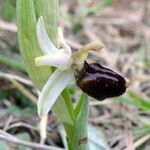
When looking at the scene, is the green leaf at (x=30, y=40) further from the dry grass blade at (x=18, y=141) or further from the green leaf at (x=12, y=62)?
the green leaf at (x=12, y=62)

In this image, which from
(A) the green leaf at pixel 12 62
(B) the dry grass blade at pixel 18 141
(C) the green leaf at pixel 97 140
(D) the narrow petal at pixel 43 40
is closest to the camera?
(D) the narrow petal at pixel 43 40

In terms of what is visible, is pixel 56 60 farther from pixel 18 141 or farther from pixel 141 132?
pixel 141 132

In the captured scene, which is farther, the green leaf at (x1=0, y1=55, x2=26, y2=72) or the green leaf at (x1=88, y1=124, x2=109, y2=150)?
the green leaf at (x1=0, y1=55, x2=26, y2=72)

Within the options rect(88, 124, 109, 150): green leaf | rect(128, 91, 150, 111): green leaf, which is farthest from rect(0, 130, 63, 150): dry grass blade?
rect(128, 91, 150, 111): green leaf

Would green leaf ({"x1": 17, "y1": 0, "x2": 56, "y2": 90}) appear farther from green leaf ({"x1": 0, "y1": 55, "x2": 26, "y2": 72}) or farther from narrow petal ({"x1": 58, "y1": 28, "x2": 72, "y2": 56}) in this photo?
green leaf ({"x1": 0, "y1": 55, "x2": 26, "y2": 72})

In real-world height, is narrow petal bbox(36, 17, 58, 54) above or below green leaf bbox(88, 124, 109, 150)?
above

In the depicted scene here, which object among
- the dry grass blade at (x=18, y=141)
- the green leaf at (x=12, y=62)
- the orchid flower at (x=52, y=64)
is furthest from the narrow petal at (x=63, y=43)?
the green leaf at (x=12, y=62)

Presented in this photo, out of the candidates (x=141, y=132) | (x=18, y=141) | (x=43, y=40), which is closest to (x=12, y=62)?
(x=18, y=141)
